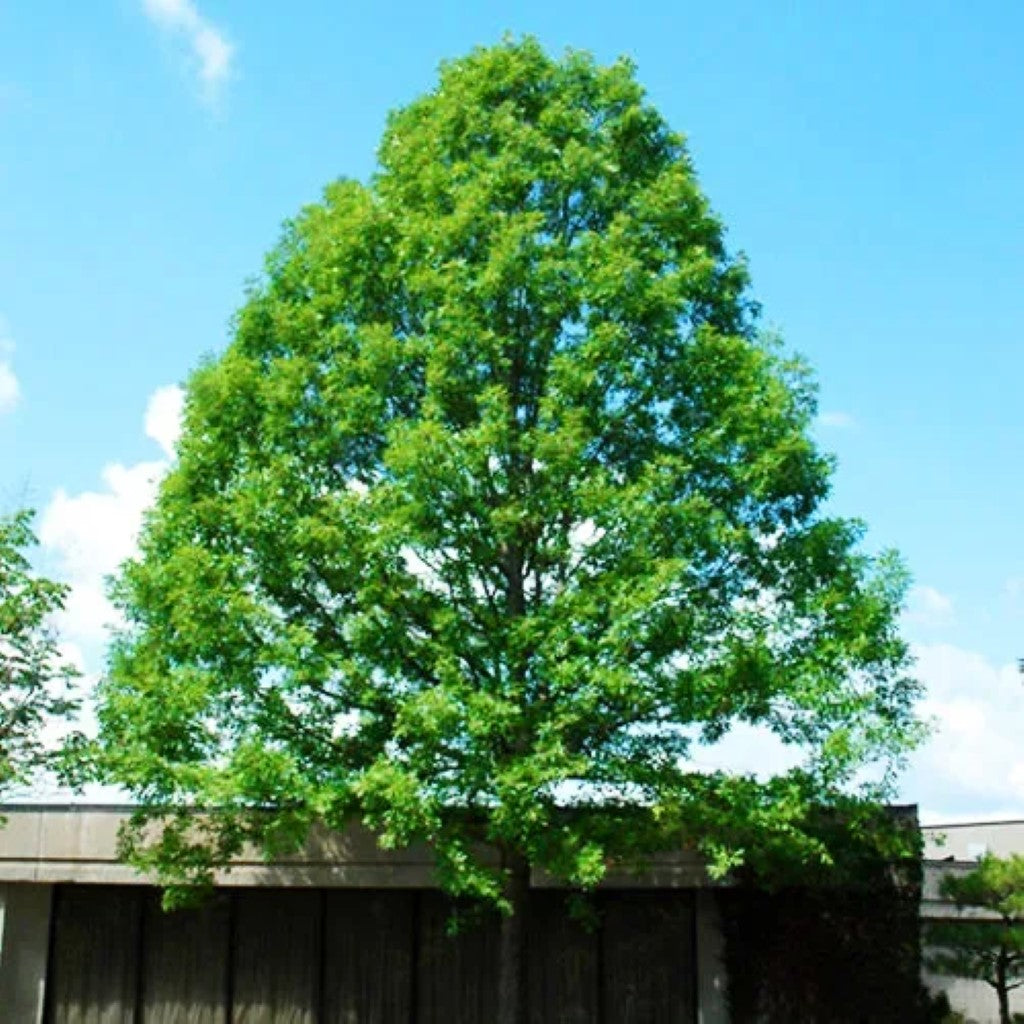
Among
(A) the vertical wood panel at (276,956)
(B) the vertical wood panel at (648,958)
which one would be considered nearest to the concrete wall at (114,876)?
(B) the vertical wood panel at (648,958)

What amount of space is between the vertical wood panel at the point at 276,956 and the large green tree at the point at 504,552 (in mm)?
3249

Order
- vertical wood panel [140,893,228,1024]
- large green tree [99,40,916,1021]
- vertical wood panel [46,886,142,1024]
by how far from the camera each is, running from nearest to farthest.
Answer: large green tree [99,40,916,1021] < vertical wood panel [140,893,228,1024] < vertical wood panel [46,886,142,1024]

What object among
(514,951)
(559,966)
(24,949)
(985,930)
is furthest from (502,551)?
(24,949)

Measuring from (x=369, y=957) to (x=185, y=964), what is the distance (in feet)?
8.95

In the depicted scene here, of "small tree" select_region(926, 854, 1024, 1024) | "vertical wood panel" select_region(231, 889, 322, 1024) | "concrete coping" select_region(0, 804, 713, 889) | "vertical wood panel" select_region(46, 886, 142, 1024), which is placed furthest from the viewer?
"vertical wood panel" select_region(46, 886, 142, 1024)

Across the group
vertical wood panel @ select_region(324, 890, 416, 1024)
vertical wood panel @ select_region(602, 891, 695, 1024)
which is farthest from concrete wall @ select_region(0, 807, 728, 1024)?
vertical wood panel @ select_region(324, 890, 416, 1024)

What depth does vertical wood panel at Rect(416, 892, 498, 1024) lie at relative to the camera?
67.3 feet

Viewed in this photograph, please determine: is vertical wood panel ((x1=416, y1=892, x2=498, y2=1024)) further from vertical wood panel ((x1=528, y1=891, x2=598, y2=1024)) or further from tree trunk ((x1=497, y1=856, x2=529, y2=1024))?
tree trunk ((x1=497, y1=856, x2=529, y2=1024))

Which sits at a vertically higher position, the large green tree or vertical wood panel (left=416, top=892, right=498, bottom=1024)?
the large green tree

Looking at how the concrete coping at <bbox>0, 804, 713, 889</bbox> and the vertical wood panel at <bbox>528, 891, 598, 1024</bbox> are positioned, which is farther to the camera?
the vertical wood panel at <bbox>528, 891, 598, 1024</bbox>

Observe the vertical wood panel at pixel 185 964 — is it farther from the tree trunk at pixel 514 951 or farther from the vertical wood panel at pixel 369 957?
the tree trunk at pixel 514 951

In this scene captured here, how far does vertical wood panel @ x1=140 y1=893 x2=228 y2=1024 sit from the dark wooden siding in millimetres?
14

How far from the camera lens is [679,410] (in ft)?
58.7

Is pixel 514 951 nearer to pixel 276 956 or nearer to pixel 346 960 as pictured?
pixel 346 960
